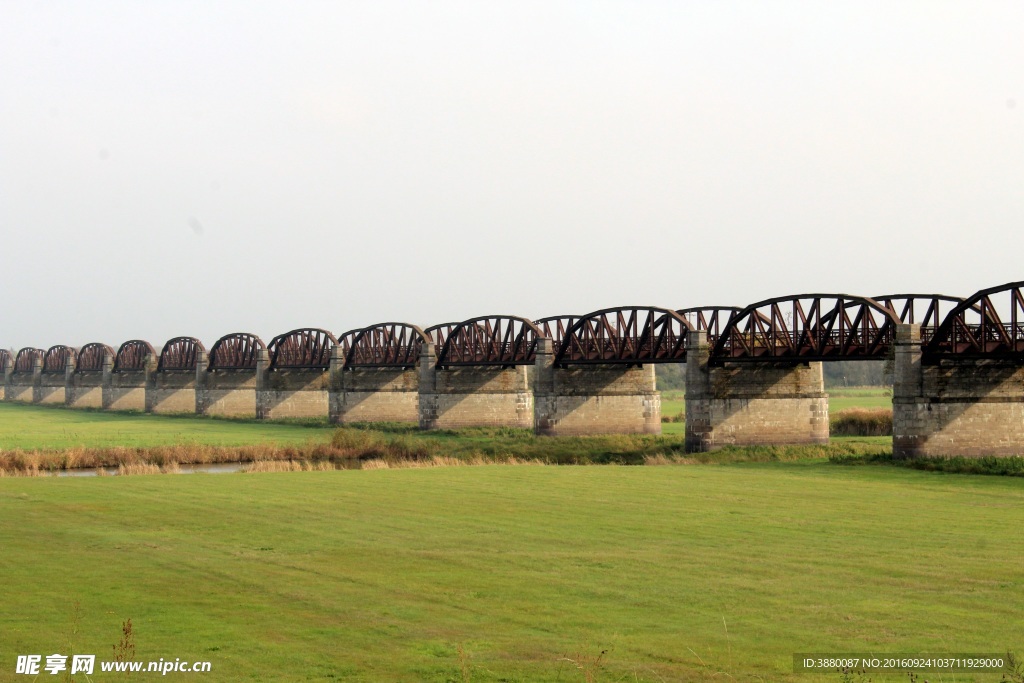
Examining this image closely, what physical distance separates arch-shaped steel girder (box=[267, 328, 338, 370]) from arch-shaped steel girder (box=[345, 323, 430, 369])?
4.14 meters

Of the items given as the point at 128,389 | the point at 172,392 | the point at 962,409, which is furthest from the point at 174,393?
the point at 962,409

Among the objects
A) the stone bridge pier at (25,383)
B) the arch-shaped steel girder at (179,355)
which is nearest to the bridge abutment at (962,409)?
the arch-shaped steel girder at (179,355)

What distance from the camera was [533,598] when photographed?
20.3 metres

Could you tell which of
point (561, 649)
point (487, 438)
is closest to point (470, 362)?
point (487, 438)

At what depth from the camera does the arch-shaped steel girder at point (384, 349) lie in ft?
341

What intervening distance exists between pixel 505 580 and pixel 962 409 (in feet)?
123

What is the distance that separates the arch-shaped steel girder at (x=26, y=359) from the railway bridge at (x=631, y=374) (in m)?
46.1

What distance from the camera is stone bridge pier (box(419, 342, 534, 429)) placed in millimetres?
93706

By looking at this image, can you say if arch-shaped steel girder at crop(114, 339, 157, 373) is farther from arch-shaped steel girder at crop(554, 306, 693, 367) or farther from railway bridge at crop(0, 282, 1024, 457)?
arch-shaped steel girder at crop(554, 306, 693, 367)

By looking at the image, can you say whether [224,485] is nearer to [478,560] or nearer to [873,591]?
[478,560]

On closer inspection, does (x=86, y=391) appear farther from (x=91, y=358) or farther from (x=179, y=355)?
(x=179, y=355)

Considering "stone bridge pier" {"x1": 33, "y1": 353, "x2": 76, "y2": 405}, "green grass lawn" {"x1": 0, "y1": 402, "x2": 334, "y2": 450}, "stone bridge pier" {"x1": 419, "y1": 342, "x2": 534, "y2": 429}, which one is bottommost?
"green grass lawn" {"x1": 0, "y1": 402, "x2": 334, "y2": 450}

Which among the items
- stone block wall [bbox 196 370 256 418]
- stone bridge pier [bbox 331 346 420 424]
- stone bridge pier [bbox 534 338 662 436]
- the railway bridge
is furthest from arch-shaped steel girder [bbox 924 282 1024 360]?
stone block wall [bbox 196 370 256 418]

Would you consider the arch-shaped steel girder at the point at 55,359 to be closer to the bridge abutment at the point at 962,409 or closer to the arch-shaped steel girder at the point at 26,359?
the arch-shaped steel girder at the point at 26,359
